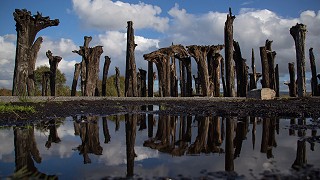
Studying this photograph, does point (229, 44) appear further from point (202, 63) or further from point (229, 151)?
point (229, 151)

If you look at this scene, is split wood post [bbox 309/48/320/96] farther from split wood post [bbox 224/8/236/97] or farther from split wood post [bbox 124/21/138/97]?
split wood post [bbox 124/21/138/97]

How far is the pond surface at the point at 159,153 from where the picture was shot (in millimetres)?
2490

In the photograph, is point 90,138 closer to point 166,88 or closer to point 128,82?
point 128,82

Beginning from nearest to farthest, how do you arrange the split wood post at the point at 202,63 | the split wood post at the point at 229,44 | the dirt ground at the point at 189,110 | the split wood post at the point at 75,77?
the dirt ground at the point at 189,110
the split wood post at the point at 229,44
the split wood post at the point at 202,63
the split wood post at the point at 75,77

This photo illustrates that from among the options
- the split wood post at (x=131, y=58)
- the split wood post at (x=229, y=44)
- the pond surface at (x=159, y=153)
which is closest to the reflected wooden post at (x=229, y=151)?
the pond surface at (x=159, y=153)

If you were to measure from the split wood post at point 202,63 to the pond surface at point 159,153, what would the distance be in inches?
621

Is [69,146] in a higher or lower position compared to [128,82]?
lower

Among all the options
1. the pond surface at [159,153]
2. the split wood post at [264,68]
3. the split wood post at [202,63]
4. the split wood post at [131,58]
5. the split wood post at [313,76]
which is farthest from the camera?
the split wood post at [313,76]

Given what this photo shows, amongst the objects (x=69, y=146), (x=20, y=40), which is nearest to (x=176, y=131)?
(x=69, y=146)

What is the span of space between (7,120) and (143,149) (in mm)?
4303

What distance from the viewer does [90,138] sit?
4434 mm

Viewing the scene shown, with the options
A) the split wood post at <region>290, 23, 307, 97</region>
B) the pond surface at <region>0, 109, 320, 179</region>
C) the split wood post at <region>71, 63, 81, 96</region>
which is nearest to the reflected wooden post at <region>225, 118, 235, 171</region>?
the pond surface at <region>0, 109, 320, 179</region>

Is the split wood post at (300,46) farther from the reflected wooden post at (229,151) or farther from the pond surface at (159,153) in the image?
the reflected wooden post at (229,151)

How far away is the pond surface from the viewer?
2.49 metres
